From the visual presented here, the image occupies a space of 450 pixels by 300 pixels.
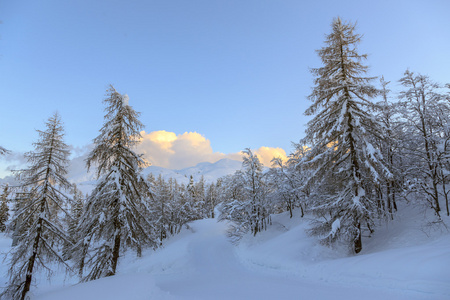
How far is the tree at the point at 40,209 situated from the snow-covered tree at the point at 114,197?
2.42 metres

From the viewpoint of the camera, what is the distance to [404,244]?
11508 millimetres

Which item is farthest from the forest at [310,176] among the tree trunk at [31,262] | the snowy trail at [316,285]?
the snowy trail at [316,285]

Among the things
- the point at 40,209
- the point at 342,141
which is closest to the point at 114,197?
the point at 40,209

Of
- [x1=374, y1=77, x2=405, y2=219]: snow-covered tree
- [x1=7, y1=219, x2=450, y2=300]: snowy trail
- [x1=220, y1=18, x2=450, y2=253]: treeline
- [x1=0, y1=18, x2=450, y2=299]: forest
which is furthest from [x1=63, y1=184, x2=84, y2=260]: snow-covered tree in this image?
[x1=374, y1=77, x2=405, y2=219]: snow-covered tree

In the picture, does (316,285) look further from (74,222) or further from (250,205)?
(74,222)

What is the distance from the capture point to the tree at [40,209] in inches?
493

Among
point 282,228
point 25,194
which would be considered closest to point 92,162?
point 25,194

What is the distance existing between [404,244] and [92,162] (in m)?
17.8

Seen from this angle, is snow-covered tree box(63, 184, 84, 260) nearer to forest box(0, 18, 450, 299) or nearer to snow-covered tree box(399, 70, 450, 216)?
forest box(0, 18, 450, 299)

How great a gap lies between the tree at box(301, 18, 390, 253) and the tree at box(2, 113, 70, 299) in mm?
15529

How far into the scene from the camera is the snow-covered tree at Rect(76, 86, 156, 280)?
38.8 feet

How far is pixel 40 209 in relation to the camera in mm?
13344

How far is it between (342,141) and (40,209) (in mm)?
18429

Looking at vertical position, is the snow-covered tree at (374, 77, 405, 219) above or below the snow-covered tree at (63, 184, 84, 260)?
above
